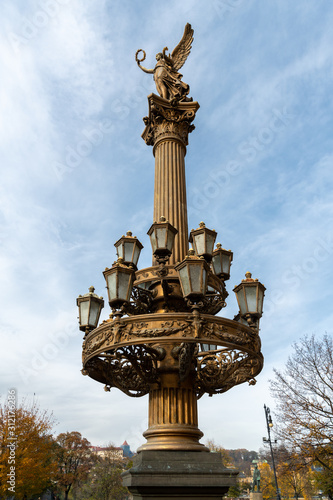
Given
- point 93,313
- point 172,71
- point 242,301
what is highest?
point 172,71

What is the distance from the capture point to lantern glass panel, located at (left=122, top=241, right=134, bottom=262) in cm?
712

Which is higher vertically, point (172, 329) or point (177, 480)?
point (172, 329)

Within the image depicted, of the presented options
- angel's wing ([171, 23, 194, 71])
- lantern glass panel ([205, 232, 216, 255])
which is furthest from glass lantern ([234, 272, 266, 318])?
angel's wing ([171, 23, 194, 71])

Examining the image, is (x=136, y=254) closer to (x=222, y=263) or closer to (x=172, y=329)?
(x=222, y=263)

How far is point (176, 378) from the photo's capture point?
21.1 ft

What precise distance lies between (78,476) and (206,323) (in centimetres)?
4351

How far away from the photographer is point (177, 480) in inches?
213

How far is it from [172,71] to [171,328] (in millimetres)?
7738

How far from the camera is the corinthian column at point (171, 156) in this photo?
27.2 feet

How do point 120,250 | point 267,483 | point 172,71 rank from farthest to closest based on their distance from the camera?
point 267,483
point 172,71
point 120,250

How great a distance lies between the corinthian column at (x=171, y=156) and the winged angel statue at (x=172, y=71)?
381 mm

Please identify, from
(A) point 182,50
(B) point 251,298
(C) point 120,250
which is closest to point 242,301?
(B) point 251,298

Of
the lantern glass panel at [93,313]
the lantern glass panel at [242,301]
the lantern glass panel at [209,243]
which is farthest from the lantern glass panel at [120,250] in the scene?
the lantern glass panel at [242,301]

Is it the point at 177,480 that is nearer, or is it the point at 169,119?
the point at 177,480
